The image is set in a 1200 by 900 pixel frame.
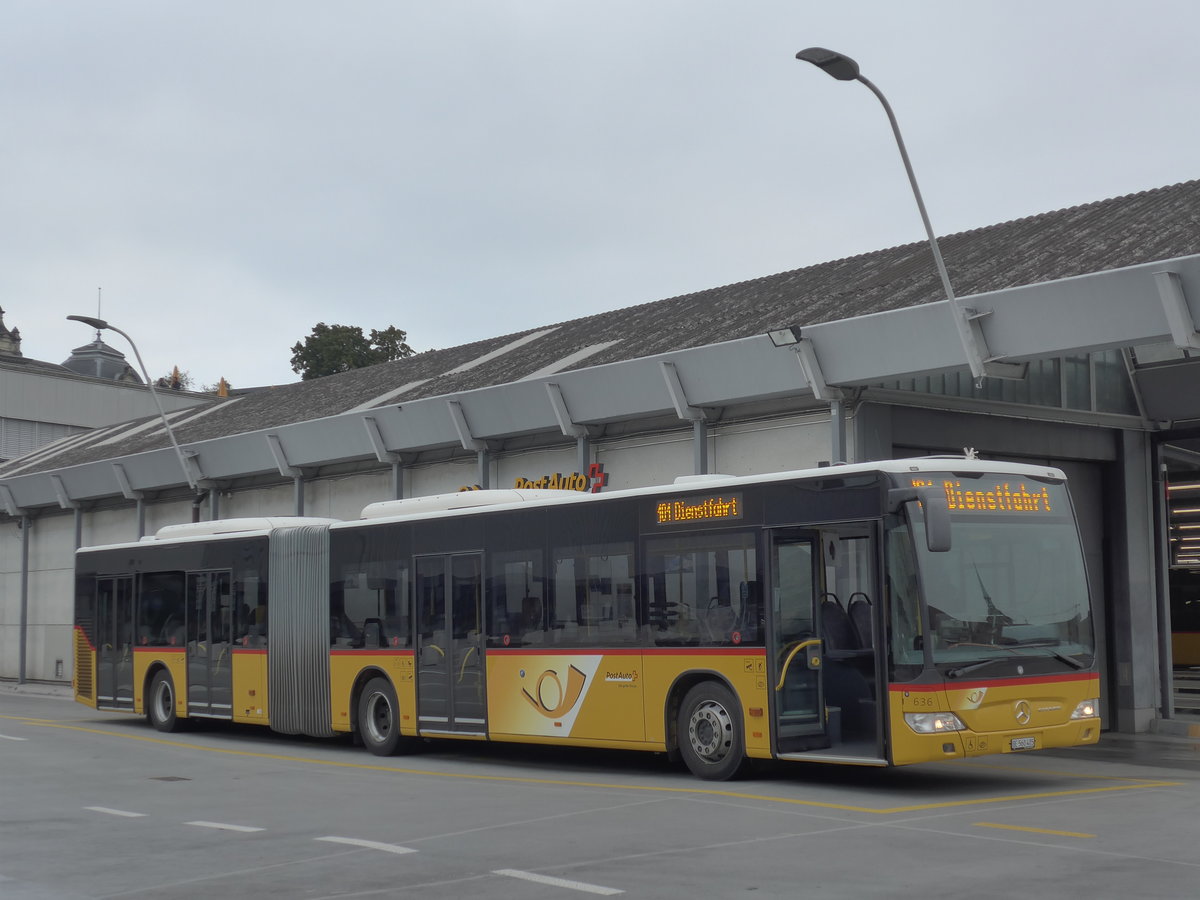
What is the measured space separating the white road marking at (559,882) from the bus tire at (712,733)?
529 cm

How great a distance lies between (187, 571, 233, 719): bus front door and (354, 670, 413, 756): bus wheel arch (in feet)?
11.2

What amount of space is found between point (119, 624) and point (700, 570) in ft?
44.6

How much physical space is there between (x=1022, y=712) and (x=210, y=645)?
44.0 ft

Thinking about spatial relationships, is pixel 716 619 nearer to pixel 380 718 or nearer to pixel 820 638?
pixel 820 638

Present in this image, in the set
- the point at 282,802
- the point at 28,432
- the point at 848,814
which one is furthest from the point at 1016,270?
the point at 28,432

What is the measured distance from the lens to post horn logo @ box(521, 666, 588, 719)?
16406 mm

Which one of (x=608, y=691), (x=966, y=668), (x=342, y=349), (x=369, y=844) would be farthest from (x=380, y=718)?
(x=342, y=349)

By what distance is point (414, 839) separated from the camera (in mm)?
11305

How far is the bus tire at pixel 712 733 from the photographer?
1469 cm

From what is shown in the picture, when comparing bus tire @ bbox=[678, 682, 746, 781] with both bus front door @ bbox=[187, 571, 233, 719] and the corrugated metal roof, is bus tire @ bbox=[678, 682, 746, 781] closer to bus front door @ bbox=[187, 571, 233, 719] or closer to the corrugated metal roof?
the corrugated metal roof

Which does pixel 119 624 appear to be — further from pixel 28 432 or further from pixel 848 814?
pixel 28 432

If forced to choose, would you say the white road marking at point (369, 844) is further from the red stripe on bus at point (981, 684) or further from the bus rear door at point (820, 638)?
the red stripe on bus at point (981, 684)

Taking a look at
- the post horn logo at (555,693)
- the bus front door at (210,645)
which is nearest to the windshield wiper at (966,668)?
the post horn logo at (555,693)

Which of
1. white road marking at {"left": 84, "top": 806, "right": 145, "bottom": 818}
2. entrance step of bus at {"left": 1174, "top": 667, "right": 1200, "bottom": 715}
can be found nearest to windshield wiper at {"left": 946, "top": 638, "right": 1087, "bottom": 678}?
white road marking at {"left": 84, "top": 806, "right": 145, "bottom": 818}
